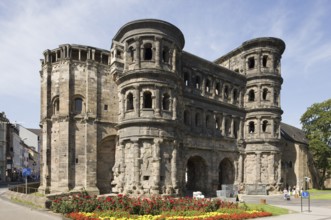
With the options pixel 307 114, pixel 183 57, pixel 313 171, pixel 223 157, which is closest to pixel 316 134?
pixel 307 114

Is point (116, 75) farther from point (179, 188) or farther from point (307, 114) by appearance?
point (307, 114)

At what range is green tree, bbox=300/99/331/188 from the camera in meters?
47.8

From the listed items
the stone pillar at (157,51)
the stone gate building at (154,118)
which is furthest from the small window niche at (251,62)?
the stone pillar at (157,51)

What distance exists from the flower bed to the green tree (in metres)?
33.1

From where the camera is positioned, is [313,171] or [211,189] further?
[313,171]

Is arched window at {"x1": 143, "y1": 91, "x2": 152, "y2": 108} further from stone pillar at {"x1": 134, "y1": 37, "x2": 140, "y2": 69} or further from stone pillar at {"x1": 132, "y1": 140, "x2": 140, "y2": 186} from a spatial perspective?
stone pillar at {"x1": 132, "y1": 140, "x2": 140, "y2": 186}

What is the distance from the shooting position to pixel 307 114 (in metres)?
51.2

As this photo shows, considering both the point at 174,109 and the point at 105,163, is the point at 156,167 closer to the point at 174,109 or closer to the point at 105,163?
the point at 174,109

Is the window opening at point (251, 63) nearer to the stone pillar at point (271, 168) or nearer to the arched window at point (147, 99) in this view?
the stone pillar at point (271, 168)

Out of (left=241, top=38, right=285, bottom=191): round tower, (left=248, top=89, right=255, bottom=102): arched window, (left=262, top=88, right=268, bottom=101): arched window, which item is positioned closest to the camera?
(left=241, top=38, right=285, bottom=191): round tower

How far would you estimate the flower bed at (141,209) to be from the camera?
1655 cm

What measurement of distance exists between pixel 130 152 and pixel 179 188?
575 cm

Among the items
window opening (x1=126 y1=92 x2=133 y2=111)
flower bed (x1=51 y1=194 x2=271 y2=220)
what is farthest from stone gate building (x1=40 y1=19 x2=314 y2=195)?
flower bed (x1=51 y1=194 x2=271 y2=220)

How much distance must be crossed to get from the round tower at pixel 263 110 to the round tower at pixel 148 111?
47.2 feet
